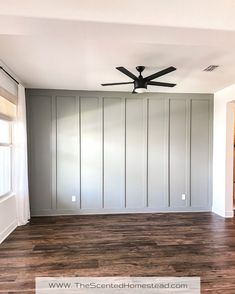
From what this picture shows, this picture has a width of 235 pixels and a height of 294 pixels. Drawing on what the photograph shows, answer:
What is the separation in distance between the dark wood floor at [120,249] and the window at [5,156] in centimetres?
80

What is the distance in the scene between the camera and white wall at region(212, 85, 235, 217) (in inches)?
191

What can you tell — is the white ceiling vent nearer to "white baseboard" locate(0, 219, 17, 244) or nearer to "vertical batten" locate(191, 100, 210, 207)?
"vertical batten" locate(191, 100, 210, 207)

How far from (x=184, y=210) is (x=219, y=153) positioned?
1486mm

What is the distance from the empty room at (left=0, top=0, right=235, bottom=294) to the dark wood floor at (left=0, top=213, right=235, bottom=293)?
0.07ft

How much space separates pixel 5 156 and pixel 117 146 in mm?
2220

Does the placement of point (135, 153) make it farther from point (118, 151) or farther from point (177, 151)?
point (177, 151)

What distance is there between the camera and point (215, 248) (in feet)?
10.8

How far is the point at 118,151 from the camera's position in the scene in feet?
16.8

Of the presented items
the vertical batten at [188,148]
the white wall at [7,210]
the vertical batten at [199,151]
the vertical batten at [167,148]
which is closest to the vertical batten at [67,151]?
the white wall at [7,210]

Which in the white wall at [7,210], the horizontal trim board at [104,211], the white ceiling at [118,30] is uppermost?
the white ceiling at [118,30]

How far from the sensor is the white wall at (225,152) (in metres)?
4.84

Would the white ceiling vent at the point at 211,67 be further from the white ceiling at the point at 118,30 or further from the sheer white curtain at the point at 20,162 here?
the sheer white curtain at the point at 20,162

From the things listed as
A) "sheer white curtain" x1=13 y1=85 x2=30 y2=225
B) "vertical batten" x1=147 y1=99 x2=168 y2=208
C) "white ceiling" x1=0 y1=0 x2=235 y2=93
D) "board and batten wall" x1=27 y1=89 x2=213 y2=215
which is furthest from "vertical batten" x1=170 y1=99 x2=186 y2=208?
"sheer white curtain" x1=13 y1=85 x2=30 y2=225

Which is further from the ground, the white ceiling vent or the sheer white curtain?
the white ceiling vent
